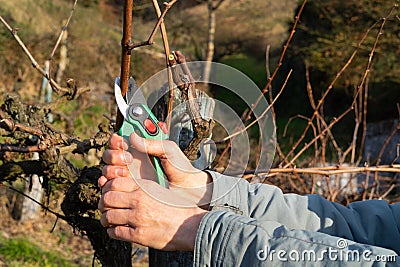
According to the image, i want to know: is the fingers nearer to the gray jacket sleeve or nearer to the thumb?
the thumb

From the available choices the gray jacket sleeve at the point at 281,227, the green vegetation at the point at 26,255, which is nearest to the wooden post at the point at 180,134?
the gray jacket sleeve at the point at 281,227

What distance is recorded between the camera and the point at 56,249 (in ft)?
16.8

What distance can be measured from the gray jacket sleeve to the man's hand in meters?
0.06

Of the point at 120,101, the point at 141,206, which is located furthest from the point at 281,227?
the point at 120,101

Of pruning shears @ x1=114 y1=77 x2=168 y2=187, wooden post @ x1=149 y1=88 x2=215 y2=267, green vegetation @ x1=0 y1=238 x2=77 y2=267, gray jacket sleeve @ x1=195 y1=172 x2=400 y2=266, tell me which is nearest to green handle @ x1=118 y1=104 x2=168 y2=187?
pruning shears @ x1=114 y1=77 x2=168 y2=187

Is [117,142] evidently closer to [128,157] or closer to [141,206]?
[128,157]

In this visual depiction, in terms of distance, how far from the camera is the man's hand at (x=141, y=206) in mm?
1029

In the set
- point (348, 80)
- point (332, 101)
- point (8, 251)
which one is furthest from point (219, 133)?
point (332, 101)

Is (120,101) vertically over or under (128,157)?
over

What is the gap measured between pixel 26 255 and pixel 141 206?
3.91 metres

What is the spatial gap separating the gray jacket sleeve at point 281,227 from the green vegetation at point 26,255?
3.47 meters

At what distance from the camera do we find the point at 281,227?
3.44 feet

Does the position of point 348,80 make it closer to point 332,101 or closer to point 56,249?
point 332,101

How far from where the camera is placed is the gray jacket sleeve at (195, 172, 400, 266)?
98 cm
